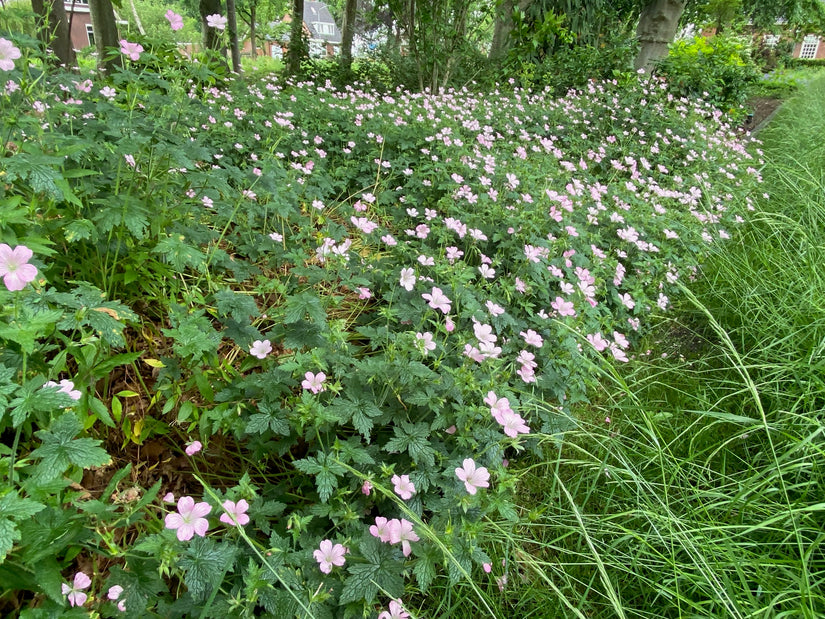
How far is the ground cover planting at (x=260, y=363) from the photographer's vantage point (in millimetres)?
1060

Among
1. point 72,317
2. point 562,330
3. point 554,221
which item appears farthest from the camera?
point 554,221

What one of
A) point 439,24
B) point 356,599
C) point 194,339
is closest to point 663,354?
point 356,599

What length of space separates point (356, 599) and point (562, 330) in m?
1.17

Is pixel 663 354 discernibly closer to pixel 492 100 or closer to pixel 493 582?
pixel 493 582

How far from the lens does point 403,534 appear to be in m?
1.15

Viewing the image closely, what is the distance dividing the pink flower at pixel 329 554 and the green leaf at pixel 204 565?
20cm

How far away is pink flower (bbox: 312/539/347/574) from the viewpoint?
112 cm

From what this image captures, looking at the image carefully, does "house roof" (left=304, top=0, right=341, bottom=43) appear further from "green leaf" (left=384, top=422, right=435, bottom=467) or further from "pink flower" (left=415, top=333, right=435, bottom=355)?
"green leaf" (left=384, top=422, right=435, bottom=467)

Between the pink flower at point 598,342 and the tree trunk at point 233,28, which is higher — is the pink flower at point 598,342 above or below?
below

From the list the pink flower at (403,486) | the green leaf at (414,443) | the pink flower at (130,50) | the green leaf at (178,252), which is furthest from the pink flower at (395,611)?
the pink flower at (130,50)

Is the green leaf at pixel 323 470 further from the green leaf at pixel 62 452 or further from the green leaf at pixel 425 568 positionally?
the green leaf at pixel 62 452

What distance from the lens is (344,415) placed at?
1.36m

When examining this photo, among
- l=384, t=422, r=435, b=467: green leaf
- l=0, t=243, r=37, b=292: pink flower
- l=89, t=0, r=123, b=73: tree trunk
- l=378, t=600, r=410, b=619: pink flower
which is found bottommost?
l=378, t=600, r=410, b=619: pink flower

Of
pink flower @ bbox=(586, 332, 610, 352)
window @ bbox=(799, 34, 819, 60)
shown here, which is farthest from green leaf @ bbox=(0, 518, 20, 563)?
window @ bbox=(799, 34, 819, 60)
